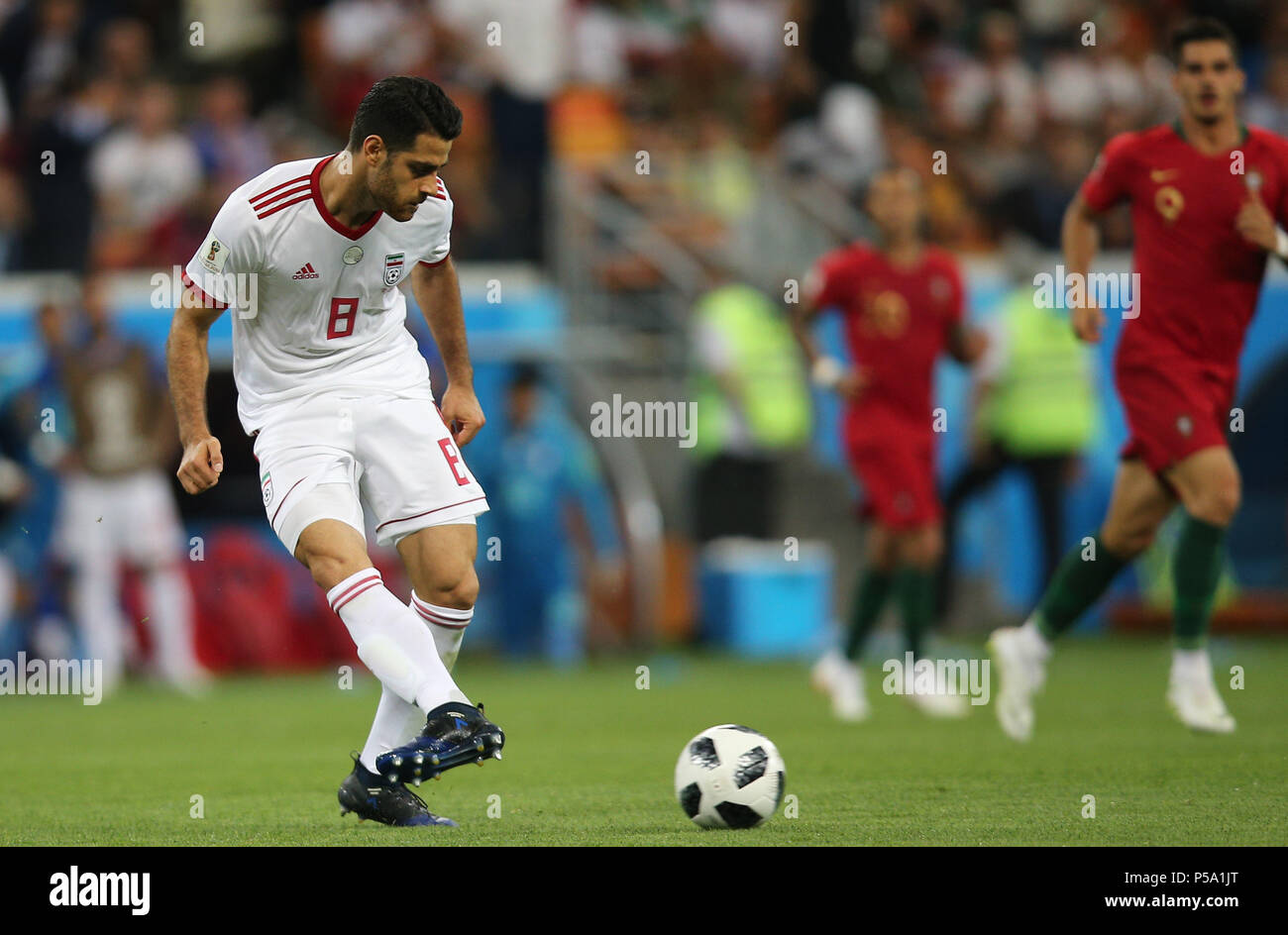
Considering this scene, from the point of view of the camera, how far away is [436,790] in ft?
23.6

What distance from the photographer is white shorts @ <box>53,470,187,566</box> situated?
12.9 meters

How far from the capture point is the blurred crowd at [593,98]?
15.0 metres

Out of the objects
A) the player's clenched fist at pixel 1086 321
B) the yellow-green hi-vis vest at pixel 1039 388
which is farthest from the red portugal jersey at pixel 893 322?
the yellow-green hi-vis vest at pixel 1039 388

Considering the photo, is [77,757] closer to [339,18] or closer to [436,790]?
[436,790]

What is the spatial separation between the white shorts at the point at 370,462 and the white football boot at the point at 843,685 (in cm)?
431

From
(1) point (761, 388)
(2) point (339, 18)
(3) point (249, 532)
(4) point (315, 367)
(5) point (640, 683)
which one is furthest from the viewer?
(2) point (339, 18)

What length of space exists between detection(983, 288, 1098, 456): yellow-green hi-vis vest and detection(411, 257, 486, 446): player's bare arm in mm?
8816

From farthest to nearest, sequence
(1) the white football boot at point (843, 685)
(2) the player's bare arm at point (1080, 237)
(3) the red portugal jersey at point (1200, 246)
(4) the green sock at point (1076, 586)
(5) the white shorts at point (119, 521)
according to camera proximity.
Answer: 1. (5) the white shorts at point (119, 521)
2. (1) the white football boot at point (843, 685)
3. (2) the player's bare arm at point (1080, 237)
4. (4) the green sock at point (1076, 586)
5. (3) the red portugal jersey at point (1200, 246)

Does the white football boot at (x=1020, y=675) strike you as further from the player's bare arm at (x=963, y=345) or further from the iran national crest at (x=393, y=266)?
the iran national crest at (x=393, y=266)

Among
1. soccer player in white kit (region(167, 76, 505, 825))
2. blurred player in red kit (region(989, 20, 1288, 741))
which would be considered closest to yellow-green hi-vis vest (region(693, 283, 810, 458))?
blurred player in red kit (region(989, 20, 1288, 741))

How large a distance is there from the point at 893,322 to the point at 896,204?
2.06ft

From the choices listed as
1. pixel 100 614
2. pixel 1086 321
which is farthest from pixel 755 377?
pixel 1086 321
